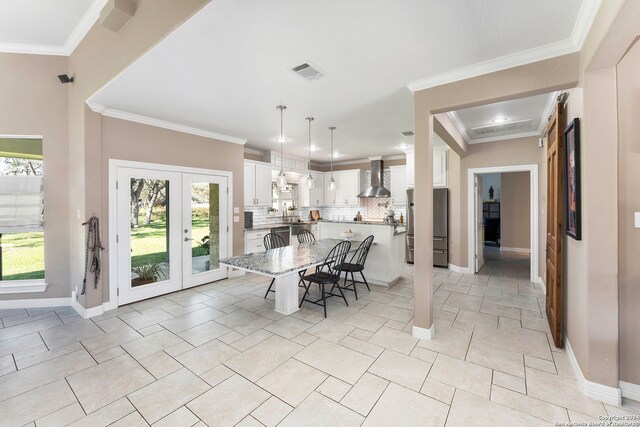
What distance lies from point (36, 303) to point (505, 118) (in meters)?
6.91

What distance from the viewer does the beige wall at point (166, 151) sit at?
3607 millimetres

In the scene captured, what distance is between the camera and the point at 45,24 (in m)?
3.04

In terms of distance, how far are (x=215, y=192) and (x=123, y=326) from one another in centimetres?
239

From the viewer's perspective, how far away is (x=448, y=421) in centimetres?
177

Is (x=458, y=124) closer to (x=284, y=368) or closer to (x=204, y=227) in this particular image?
(x=284, y=368)

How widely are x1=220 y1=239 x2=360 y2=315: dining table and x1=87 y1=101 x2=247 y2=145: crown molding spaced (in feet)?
7.63

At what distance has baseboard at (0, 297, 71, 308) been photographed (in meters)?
3.71

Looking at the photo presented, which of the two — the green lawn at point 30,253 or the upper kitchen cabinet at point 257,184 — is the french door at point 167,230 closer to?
the green lawn at point 30,253

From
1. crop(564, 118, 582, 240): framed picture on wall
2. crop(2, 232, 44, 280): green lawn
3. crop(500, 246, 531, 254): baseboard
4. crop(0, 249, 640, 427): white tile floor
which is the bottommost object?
crop(0, 249, 640, 427): white tile floor

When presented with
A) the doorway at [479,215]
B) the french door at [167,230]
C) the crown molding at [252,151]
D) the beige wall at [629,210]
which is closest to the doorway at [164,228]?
the french door at [167,230]

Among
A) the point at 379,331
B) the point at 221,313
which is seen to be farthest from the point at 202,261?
the point at 379,331

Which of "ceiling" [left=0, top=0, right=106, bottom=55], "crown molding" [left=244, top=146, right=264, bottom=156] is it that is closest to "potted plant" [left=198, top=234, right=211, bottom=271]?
"crown molding" [left=244, top=146, right=264, bottom=156]

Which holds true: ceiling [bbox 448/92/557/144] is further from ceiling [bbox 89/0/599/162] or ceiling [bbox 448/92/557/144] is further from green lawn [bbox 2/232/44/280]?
green lawn [bbox 2/232/44/280]

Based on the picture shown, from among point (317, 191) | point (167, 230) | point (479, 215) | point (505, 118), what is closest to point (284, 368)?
point (167, 230)
